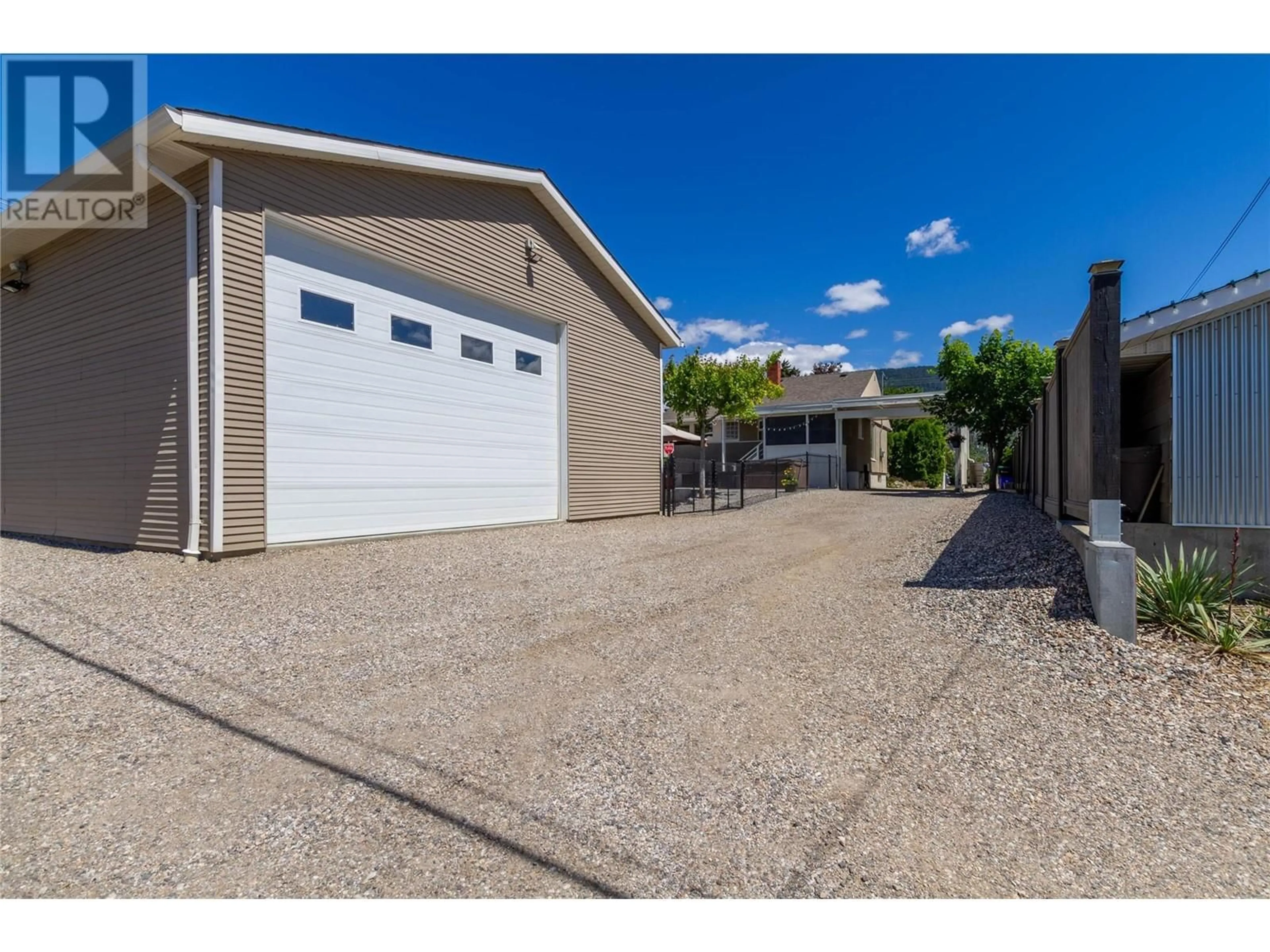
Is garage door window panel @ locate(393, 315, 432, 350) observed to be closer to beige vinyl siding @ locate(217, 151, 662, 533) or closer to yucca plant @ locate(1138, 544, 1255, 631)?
beige vinyl siding @ locate(217, 151, 662, 533)

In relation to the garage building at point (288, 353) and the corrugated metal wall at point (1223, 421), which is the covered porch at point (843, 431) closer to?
the garage building at point (288, 353)

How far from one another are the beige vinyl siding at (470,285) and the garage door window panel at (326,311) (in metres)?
0.57

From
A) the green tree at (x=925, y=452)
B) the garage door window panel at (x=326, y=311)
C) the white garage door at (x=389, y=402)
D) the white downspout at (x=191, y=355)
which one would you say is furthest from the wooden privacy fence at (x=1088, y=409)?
the green tree at (x=925, y=452)

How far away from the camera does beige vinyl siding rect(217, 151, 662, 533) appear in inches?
257

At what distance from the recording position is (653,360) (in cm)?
1441

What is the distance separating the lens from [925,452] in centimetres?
2473

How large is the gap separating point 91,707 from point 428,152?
790 centimetres

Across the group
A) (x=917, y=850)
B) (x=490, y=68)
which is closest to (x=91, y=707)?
(x=917, y=850)

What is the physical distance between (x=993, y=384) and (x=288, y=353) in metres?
18.2

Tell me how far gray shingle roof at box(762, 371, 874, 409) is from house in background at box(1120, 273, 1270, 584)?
17.2m

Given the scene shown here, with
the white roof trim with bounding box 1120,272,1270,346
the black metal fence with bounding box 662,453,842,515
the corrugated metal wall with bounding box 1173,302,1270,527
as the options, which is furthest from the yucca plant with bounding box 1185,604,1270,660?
the black metal fence with bounding box 662,453,842,515

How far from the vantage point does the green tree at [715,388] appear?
18.9m

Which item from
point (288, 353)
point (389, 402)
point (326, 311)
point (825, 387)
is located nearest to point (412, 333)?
point (389, 402)

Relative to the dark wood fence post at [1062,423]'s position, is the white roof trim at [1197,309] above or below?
above
